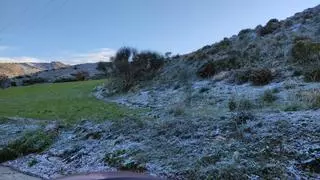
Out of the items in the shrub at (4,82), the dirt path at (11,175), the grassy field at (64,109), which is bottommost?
the shrub at (4,82)

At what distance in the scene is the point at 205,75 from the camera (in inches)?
1344

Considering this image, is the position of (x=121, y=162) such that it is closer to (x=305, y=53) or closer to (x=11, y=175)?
(x=11, y=175)

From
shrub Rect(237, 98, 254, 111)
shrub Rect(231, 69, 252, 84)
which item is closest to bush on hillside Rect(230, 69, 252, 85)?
shrub Rect(231, 69, 252, 84)

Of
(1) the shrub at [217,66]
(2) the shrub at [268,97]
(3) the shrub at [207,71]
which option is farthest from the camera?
(3) the shrub at [207,71]

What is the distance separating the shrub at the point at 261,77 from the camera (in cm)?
2553

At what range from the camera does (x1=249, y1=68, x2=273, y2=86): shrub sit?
25.5m

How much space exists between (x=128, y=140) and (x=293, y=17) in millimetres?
35751

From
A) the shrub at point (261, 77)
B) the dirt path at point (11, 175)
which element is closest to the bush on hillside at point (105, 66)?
the shrub at point (261, 77)

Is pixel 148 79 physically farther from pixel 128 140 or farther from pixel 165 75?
pixel 128 140

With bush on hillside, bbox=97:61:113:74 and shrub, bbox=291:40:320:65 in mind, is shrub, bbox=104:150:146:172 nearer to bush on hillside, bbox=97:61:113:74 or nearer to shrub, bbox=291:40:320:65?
shrub, bbox=291:40:320:65

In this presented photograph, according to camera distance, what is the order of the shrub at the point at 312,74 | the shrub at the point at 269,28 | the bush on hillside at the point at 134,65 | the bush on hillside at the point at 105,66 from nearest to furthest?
the shrub at the point at 312,74
the shrub at the point at 269,28
the bush on hillside at the point at 134,65
the bush on hillside at the point at 105,66

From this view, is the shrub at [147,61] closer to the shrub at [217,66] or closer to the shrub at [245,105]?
the shrub at [217,66]

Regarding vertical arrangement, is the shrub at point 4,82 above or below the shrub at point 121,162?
below

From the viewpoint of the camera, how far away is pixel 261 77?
25.7m
